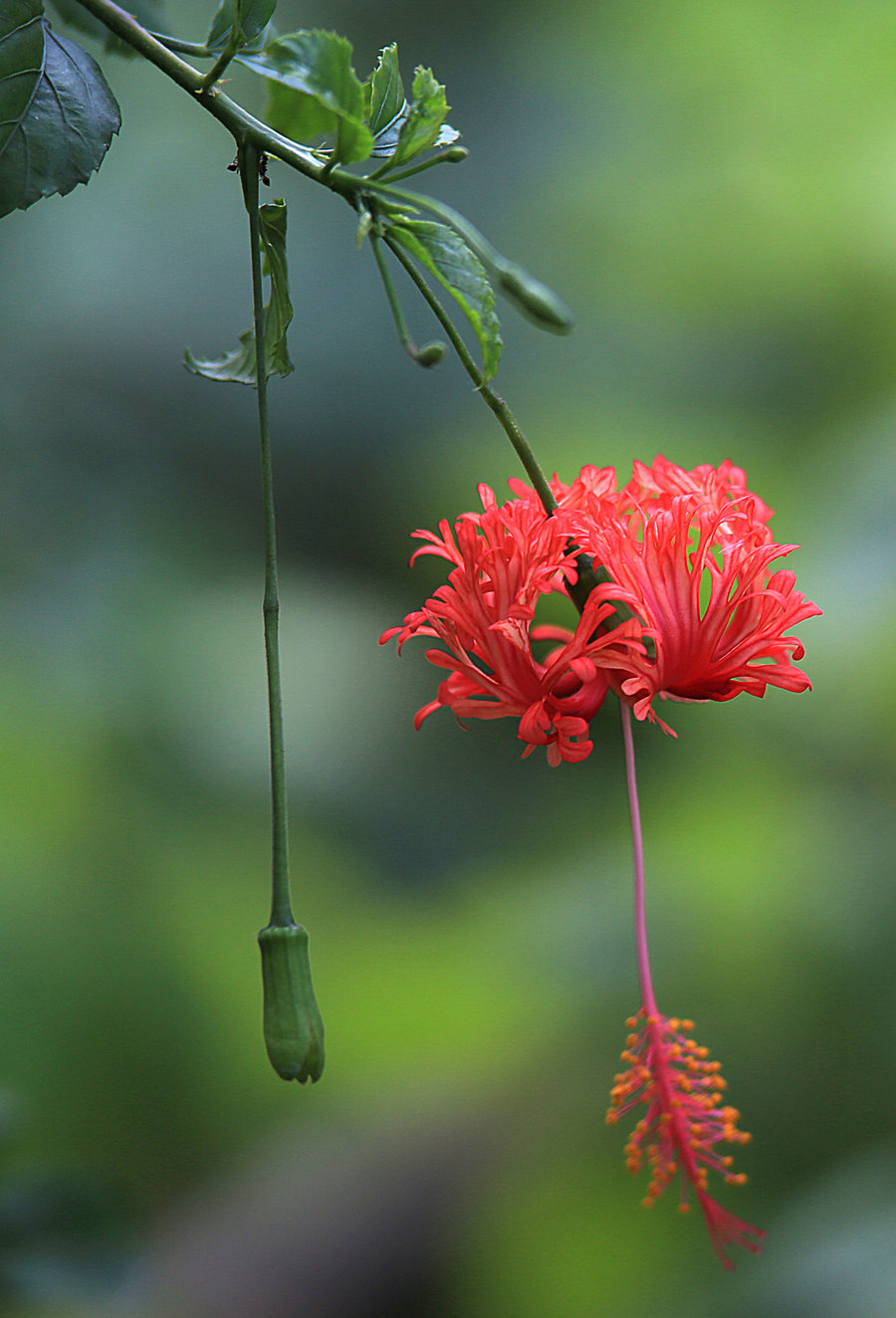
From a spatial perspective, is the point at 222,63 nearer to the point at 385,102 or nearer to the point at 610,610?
the point at 385,102

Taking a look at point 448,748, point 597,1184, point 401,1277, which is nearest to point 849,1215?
point 597,1184

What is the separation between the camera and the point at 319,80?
36cm

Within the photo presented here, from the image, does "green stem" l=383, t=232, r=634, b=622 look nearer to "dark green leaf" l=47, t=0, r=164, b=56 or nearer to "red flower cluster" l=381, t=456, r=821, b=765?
"red flower cluster" l=381, t=456, r=821, b=765

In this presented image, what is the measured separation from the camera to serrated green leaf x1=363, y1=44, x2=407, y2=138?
413 mm

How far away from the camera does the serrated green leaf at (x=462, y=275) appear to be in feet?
1.28

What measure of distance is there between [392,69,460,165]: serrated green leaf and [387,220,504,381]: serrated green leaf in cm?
3

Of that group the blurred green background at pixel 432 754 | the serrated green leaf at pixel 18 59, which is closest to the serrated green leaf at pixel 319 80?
the serrated green leaf at pixel 18 59

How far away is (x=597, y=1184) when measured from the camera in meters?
1.45

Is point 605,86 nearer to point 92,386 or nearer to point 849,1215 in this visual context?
point 92,386

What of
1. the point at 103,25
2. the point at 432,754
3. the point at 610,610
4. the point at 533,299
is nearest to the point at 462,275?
the point at 533,299

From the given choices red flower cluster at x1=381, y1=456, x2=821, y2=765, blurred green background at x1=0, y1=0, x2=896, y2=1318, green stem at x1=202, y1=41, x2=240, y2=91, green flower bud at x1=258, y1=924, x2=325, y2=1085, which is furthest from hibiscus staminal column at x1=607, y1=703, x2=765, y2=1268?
blurred green background at x1=0, y1=0, x2=896, y2=1318

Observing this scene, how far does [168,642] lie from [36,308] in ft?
1.85

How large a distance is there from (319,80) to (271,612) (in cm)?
18

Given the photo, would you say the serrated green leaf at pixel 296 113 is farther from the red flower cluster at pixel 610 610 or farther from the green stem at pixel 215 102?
the red flower cluster at pixel 610 610
